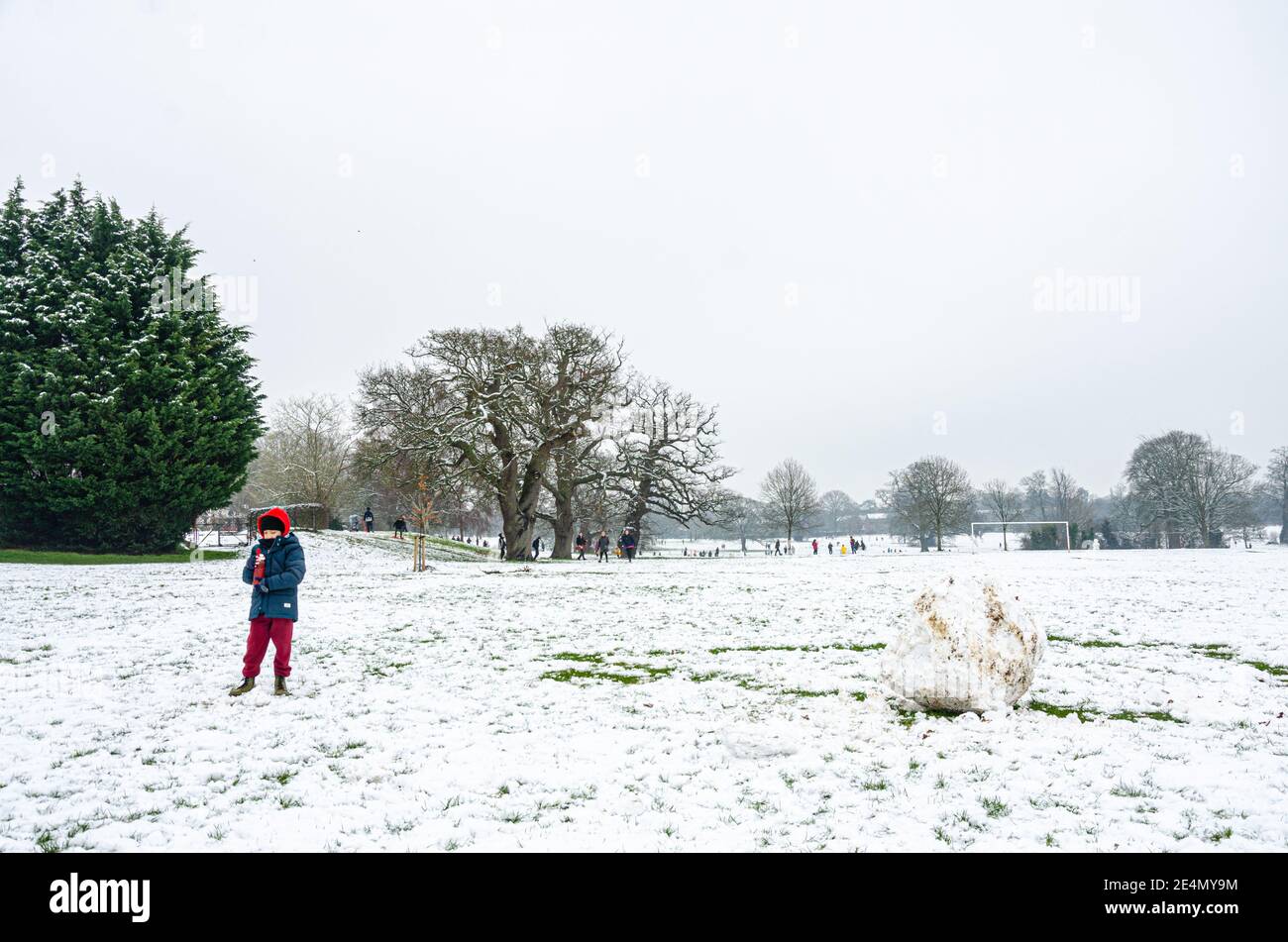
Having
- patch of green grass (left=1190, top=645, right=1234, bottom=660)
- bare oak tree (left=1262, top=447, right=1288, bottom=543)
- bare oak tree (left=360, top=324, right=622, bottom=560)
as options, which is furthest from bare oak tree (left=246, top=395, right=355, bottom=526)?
bare oak tree (left=1262, top=447, right=1288, bottom=543)

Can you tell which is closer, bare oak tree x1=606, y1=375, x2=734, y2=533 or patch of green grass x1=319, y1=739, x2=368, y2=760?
patch of green grass x1=319, y1=739, x2=368, y2=760

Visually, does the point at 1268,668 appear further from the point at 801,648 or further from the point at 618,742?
the point at 618,742

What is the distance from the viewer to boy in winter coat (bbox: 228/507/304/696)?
771 cm

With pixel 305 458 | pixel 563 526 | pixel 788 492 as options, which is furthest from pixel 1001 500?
pixel 305 458

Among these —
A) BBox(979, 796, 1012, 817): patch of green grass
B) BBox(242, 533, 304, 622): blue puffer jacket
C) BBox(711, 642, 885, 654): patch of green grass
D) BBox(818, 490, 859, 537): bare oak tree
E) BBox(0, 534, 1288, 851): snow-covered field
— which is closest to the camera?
BBox(0, 534, 1288, 851): snow-covered field

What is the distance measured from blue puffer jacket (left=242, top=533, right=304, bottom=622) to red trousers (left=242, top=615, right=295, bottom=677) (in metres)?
0.10

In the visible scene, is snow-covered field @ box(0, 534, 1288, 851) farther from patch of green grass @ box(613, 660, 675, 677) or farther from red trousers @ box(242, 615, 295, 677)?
red trousers @ box(242, 615, 295, 677)

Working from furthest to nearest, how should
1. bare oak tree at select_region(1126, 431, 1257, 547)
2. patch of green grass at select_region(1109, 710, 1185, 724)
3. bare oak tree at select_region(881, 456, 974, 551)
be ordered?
bare oak tree at select_region(881, 456, 974, 551)
bare oak tree at select_region(1126, 431, 1257, 547)
patch of green grass at select_region(1109, 710, 1185, 724)

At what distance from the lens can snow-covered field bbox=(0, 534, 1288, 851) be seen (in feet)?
13.8

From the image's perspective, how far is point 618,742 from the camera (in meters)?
6.01

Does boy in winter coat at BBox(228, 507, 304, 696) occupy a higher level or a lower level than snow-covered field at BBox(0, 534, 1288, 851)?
higher
